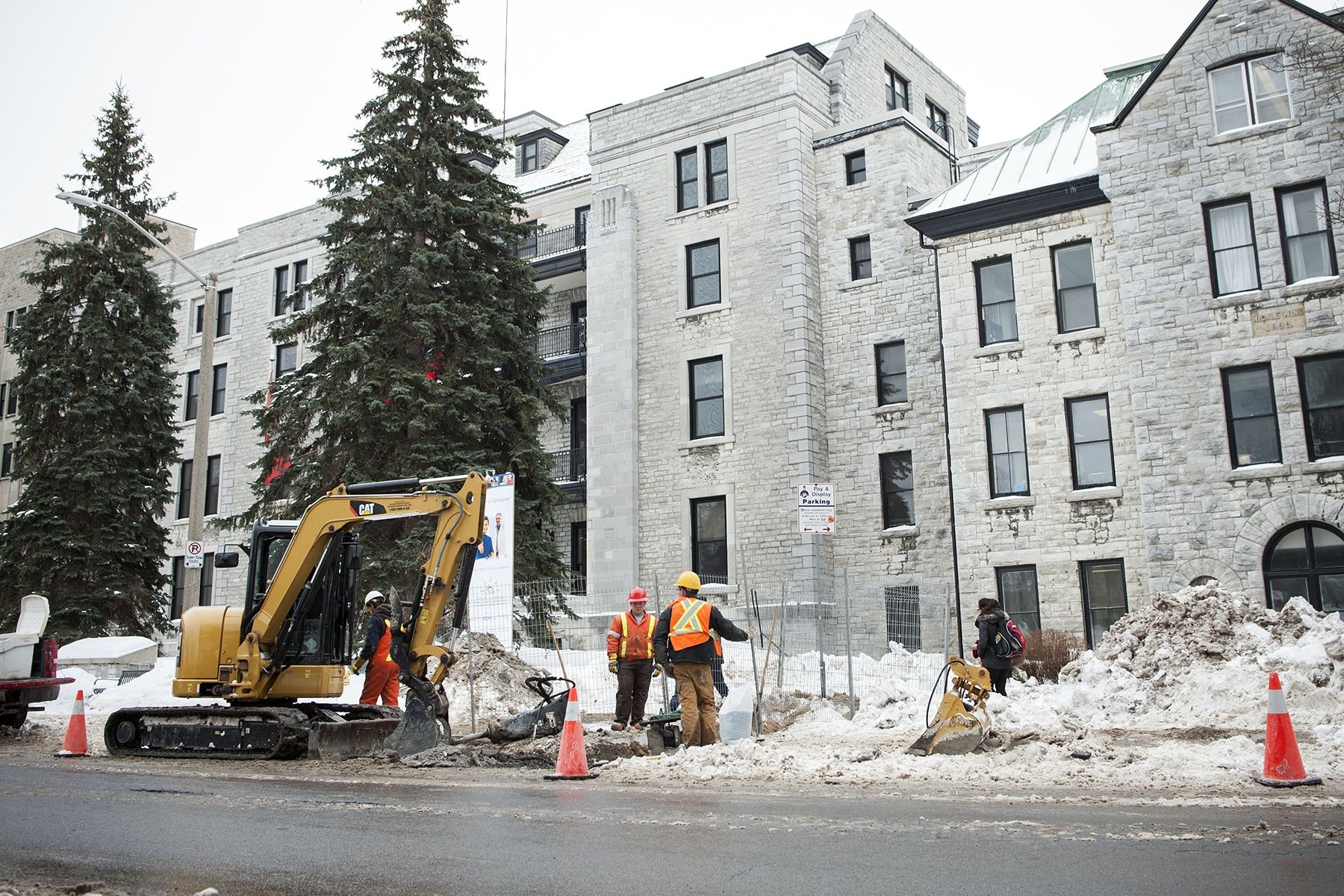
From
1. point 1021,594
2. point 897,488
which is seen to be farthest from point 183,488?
point 1021,594

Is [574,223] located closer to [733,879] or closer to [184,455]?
[184,455]

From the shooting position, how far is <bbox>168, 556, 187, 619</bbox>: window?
134 ft

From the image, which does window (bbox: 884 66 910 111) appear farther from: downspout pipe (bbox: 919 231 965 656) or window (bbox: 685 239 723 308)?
downspout pipe (bbox: 919 231 965 656)

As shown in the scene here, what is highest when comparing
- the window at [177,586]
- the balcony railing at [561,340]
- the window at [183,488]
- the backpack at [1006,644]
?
the balcony railing at [561,340]

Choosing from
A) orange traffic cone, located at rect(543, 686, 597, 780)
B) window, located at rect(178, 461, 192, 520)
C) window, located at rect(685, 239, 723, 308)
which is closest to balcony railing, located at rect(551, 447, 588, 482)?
window, located at rect(685, 239, 723, 308)

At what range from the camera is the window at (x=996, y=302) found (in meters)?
25.0

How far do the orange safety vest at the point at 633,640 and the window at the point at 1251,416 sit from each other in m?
12.6

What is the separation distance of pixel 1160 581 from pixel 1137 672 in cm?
693

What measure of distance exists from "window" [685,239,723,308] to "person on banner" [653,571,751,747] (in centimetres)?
1888

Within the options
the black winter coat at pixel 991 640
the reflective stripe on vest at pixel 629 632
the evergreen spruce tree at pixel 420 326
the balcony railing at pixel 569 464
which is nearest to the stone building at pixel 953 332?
the balcony railing at pixel 569 464

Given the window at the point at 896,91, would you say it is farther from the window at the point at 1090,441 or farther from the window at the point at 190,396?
the window at the point at 190,396

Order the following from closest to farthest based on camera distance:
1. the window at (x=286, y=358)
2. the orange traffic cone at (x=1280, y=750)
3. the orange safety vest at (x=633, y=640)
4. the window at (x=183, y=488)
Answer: the orange traffic cone at (x=1280, y=750) → the orange safety vest at (x=633, y=640) → the window at (x=286, y=358) → the window at (x=183, y=488)

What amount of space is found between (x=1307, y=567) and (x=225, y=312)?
3575 cm

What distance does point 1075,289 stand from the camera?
2430 centimetres
